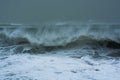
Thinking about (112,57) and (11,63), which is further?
(112,57)

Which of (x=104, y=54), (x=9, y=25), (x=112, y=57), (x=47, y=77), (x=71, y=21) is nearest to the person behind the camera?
(x=47, y=77)

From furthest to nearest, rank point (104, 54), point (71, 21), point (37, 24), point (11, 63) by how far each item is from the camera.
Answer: point (37, 24) < point (71, 21) < point (104, 54) < point (11, 63)

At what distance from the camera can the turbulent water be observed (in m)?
9.41

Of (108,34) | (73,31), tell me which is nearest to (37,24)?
(73,31)

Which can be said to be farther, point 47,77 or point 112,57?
point 112,57

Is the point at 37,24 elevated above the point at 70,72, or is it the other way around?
the point at 37,24

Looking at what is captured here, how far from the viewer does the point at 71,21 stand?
12289 mm

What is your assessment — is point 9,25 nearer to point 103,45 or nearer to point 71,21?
point 71,21

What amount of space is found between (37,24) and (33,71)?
24.9 feet

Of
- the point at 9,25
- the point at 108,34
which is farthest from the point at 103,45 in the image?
the point at 9,25

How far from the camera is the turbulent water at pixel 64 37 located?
30.9 feet

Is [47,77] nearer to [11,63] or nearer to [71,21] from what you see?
Answer: [11,63]

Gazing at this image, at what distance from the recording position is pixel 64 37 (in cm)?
1069

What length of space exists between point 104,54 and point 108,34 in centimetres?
288
